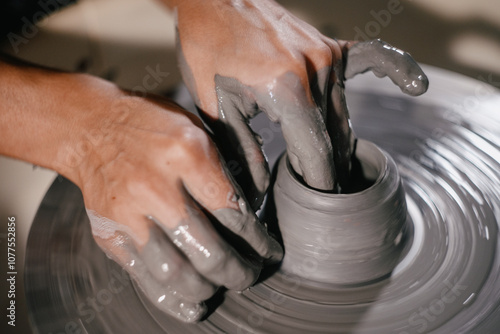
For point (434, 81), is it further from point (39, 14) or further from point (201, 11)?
point (39, 14)

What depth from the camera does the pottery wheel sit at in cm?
110

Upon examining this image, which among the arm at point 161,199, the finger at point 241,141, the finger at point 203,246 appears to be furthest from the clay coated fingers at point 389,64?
the finger at point 203,246

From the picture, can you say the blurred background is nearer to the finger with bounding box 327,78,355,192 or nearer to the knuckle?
the finger with bounding box 327,78,355,192

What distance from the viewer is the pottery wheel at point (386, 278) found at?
3.60 feet

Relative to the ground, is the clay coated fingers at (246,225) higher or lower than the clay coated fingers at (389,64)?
lower

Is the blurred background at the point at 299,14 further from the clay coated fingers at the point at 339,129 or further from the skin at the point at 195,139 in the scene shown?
the clay coated fingers at the point at 339,129

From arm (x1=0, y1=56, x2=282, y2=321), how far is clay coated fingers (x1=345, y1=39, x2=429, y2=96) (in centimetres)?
47

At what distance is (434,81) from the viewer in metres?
1.72

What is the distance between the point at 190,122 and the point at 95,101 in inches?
11.5

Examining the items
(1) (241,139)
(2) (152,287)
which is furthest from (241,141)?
(2) (152,287)

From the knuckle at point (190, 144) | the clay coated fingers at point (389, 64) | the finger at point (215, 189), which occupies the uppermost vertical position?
the clay coated fingers at point (389, 64)

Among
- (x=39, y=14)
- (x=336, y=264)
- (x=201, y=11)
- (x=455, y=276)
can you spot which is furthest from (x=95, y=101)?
(x=39, y=14)

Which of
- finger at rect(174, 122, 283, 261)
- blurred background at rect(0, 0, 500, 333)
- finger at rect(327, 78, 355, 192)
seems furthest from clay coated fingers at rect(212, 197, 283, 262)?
blurred background at rect(0, 0, 500, 333)

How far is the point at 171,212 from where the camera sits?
3.23 ft
